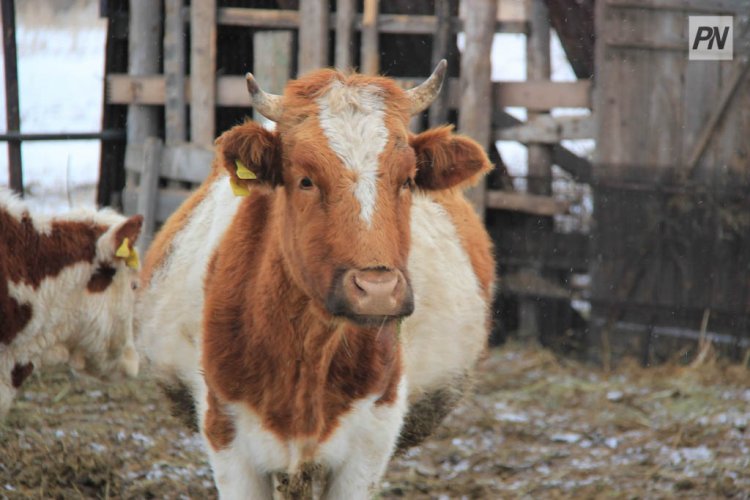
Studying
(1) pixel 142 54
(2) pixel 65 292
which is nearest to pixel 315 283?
(2) pixel 65 292

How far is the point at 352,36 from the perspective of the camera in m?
9.21

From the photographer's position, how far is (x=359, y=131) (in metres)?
3.74

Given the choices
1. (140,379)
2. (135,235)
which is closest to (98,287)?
(135,235)

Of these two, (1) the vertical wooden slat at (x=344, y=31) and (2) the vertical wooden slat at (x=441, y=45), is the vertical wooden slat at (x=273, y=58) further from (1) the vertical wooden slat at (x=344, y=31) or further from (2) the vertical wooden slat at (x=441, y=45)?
(2) the vertical wooden slat at (x=441, y=45)

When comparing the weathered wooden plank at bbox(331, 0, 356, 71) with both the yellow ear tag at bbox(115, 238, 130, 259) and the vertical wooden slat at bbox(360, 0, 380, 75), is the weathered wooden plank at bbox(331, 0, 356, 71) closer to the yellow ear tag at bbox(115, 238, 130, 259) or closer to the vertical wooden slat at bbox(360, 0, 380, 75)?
the vertical wooden slat at bbox(360, 0, 380, 75)

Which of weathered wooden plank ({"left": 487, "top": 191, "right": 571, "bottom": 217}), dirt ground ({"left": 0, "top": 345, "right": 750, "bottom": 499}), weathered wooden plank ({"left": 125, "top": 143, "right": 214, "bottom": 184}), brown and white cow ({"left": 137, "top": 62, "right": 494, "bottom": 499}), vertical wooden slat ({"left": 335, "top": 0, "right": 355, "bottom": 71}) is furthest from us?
weathered wooden plank ({"left": 125, "top": 143, "right": 214, "bottom": 184})

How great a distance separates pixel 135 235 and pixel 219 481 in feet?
7.52

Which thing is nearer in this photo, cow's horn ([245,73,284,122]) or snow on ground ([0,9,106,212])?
cow's horn ([245,73,284,122])

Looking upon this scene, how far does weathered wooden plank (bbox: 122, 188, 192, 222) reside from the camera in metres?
9.61

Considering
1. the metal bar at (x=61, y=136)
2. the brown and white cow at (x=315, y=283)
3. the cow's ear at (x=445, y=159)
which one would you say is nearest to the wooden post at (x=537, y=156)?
the metal bar at (x=61, y=136)

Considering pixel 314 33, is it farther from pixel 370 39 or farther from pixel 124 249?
pixel 124 249

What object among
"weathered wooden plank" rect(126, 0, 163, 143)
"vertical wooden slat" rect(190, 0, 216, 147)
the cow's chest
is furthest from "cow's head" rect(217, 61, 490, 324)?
"weathered wooden plank" rect(126, 0, 163, 143)

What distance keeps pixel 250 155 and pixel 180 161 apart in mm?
5871

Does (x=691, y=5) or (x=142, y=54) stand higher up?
(x=691, y=5)
